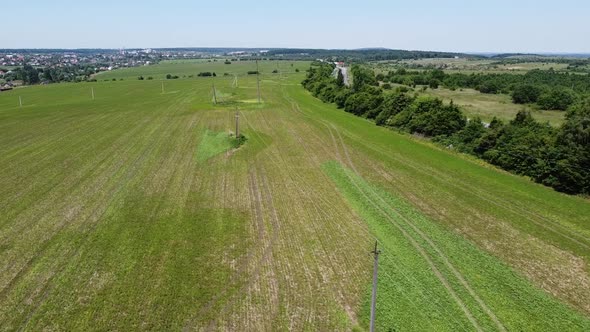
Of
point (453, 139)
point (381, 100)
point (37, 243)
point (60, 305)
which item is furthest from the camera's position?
point (381, 100)

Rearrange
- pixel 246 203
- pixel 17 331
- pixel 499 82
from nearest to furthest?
1. pixel 17 331
2. pixel 246 203
3. pixel 499 82

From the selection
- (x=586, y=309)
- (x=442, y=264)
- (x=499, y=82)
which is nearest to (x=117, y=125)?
(x=442, y=264)

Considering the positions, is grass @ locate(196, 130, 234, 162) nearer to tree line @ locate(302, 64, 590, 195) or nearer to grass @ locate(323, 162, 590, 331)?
grass @ locate(323, 162, 590, 331)

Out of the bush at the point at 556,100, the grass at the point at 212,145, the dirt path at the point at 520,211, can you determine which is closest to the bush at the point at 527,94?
the bush at the point at 556,100

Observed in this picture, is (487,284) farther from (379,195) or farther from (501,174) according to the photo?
(501,174)

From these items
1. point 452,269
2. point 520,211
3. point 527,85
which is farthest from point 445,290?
point 527,85

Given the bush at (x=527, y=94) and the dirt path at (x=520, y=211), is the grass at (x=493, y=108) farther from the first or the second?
the dirt path at (x=520, y=211)
